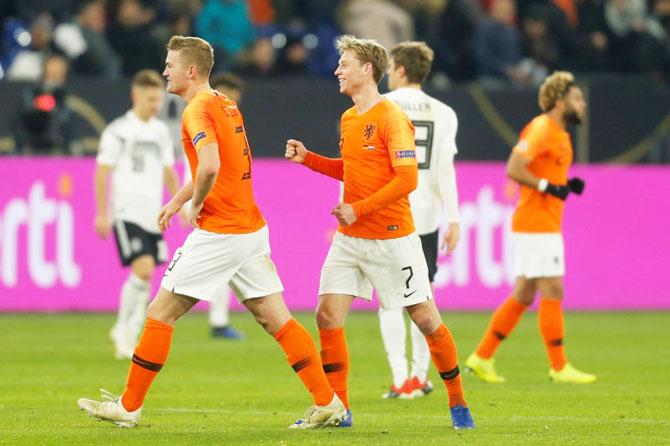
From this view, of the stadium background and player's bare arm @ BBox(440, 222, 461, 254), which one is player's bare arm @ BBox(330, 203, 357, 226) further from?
the stadium background

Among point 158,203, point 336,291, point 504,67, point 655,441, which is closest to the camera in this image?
point 655,441

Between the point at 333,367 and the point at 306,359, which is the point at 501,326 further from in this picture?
the point at 306,359

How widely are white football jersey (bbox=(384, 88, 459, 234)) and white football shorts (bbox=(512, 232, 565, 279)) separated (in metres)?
1.58

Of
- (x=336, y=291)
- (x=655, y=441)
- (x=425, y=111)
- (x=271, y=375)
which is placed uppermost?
(x=425, y=111)

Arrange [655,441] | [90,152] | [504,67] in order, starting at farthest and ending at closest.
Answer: [504,67]
[90,152]
[655,441]

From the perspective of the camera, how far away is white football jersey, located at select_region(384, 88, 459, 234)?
10.5 metres

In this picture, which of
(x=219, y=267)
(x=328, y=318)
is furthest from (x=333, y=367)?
(x=219, y=267)

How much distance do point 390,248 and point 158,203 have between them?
5.20 metres

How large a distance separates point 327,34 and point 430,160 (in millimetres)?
10716

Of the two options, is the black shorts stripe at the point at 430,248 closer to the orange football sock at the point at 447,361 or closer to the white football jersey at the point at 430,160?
the white football jersey at the point at 430,160

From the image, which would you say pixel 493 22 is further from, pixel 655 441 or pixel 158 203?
pixel 655 441

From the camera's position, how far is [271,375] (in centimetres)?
1200

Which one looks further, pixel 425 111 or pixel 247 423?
pixel 425 111

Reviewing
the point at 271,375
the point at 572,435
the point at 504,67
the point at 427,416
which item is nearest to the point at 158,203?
the point at 271,375
